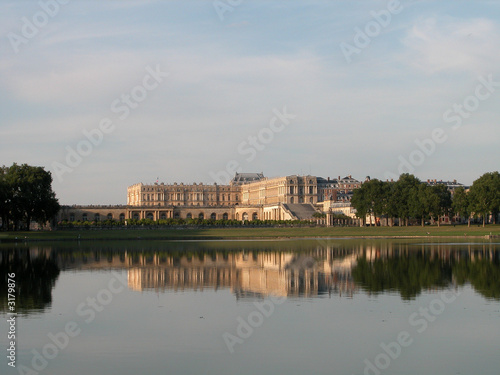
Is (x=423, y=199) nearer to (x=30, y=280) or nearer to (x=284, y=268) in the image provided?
(x=284, y=268)

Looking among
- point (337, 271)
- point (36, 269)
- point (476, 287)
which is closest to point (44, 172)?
point (36, 269)

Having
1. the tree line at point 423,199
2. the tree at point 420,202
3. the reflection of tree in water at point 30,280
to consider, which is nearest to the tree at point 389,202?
the tree line at point 423,199

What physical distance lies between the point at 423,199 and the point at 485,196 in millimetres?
9128

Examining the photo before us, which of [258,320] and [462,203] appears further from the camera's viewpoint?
[462,203]

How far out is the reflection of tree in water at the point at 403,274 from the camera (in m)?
31.4

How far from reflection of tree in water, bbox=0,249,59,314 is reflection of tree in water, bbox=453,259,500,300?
654 inches

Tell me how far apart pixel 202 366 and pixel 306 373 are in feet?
8.12

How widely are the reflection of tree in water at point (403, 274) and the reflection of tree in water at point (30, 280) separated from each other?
42.2 feet

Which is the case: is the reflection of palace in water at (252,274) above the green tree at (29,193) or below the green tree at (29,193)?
below

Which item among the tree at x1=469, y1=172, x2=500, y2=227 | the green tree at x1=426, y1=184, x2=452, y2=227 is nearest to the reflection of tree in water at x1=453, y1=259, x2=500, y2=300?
the tree at x1=469, y1=172, x2=500, y2=227

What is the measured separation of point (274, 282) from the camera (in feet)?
112

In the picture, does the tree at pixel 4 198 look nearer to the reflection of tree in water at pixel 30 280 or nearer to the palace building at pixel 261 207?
the reflection of tree in water at pixel 30 280

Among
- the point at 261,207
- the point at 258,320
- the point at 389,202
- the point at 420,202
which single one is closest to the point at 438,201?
the point at 420,202

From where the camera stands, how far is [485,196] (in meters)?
107
